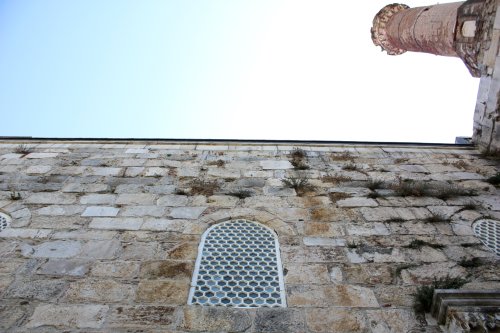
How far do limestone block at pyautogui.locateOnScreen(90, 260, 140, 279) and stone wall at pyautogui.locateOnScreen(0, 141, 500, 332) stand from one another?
1 cm

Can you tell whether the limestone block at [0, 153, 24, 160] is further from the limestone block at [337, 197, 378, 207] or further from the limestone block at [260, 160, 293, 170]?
the limestone block at [337, 197, 378, 207]

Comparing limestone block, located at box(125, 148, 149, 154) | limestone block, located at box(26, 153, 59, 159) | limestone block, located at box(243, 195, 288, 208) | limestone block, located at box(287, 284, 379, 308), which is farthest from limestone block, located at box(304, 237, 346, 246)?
limestone block, located at box(26, 153, 59, 159)

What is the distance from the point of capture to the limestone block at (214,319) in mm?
3395

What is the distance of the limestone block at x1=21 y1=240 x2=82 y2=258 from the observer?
4.26 metres

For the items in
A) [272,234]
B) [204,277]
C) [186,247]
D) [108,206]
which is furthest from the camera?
[108,206]

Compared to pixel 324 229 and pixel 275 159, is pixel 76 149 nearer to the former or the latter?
pixel 275 159

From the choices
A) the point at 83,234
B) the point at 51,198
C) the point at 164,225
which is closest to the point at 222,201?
the point at 164,225

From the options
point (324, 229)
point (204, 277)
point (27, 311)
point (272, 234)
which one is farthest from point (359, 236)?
point (27, 311)

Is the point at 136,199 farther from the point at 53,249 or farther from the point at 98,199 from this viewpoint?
the point at 53,249

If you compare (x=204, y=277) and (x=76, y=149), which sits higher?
(x=76, y=149)

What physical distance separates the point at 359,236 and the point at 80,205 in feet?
10.6

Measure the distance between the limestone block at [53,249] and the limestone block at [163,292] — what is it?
914 millimetres

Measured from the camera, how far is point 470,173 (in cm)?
628

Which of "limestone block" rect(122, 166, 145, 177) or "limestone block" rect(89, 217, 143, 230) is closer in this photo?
"limestone block" rect(89, 217, 143, 230)
